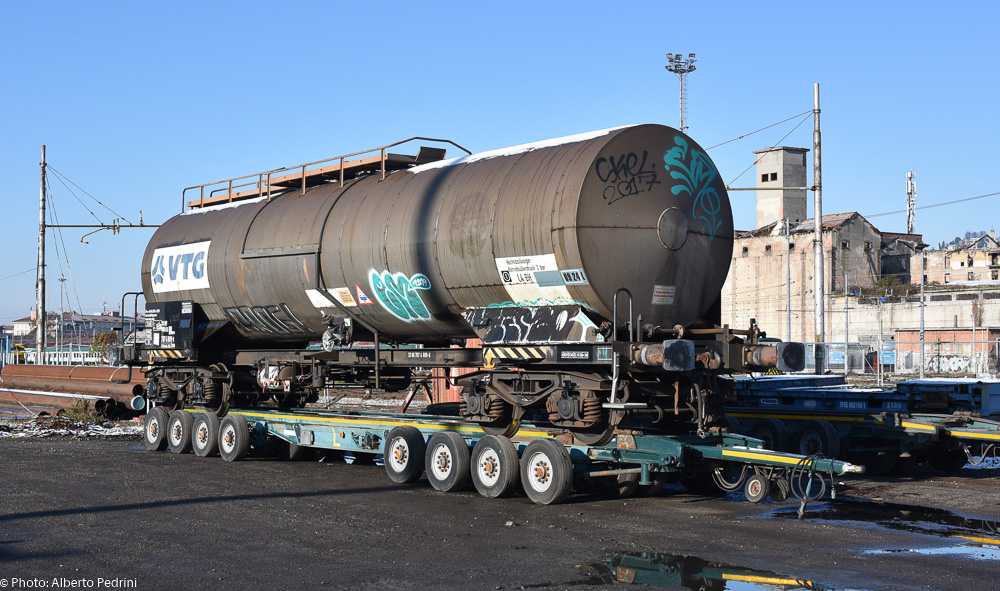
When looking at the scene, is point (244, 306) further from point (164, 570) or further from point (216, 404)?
point (164, 570)

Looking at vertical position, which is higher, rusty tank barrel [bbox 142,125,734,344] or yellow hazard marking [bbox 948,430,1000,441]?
rusty tank barrel [bbox 142,125,734,344]

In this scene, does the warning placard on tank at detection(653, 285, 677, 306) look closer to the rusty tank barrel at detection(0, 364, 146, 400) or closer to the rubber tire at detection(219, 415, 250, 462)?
the rubber tire at detection(219, 415, 250, 462)

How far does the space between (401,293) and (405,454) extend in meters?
2.20

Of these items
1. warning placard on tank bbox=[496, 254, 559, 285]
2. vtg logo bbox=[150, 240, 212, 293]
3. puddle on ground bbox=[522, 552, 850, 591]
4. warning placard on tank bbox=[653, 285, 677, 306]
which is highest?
vtg logo bbox=[150, 240, 212, 293]

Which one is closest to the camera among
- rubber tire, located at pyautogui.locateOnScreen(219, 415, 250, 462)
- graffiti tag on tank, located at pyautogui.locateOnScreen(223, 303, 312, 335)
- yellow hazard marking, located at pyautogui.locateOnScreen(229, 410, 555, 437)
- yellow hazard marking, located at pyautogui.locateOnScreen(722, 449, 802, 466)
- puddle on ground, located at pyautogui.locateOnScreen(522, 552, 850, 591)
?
puddle on ground, located at pyautogui.locateOnScreen(522, 552, 850, 591)

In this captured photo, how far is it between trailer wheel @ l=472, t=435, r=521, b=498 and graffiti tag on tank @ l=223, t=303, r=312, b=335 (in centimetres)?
467

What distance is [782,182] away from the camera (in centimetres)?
6731

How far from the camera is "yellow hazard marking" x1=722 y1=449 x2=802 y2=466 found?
10617 millimetres

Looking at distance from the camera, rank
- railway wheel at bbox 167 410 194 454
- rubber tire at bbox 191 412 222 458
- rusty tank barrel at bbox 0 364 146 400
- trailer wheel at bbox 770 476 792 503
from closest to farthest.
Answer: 1. trailer wheel at bbox 770 476 792 503
2. rubber tire at bbox 191 412 222 458
3. railway wheel at bbox 167 410 194 454
4. rusty tank barrel at bbox 0 364 146 400

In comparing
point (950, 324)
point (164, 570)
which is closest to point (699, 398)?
point (164, 570)

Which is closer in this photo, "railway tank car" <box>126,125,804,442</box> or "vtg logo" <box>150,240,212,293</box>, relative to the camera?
"railway tank car" <box>126,125,804,442</box>

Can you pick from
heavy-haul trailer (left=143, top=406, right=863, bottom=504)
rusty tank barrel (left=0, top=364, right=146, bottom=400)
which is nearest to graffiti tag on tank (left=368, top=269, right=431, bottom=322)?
heavy-haul trailer (left=143, top=406, right=863, bottom=504)

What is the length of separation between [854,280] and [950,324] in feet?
29.8

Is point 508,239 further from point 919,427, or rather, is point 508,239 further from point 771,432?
point 919,427
